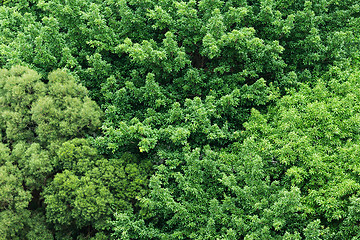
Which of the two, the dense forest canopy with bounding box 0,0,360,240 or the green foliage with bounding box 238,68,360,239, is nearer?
the green foliage with bounding box 238,68,360,239

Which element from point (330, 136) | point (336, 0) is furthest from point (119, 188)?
point (336, 0)

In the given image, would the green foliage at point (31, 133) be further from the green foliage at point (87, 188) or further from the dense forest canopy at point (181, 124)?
the green foliage at point (87, 188)

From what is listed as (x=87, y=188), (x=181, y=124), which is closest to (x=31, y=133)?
(x=87, y=188)

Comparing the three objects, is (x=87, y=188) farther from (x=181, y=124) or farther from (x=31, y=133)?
(x=181, y=124)

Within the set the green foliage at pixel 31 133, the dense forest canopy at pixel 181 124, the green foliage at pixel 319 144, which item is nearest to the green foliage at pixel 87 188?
the dense forest canopy at pixel 181 124

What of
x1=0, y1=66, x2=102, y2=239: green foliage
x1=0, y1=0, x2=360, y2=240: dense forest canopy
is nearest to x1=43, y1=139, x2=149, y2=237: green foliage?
x1=0, y1=0, x2=360, y2=240: dense forest canopy

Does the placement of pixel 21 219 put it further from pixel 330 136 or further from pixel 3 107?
pixel 330 136

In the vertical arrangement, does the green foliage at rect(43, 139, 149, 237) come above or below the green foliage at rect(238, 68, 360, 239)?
below

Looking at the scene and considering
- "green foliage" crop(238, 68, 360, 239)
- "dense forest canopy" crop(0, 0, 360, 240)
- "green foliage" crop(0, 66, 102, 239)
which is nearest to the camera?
"green foliage" crop(238, 68, 360, 239)

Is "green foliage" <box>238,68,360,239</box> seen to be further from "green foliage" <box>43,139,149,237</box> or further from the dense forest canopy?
"green foliage" <box>43,139,149,237</box>
